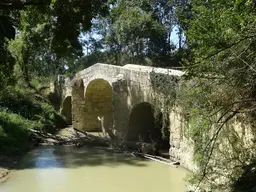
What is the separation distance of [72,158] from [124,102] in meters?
2.86

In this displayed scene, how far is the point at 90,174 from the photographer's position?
9.96 m

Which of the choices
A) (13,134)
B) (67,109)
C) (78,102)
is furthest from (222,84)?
(67,109)

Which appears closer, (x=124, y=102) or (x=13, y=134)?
(x=13, y=134)

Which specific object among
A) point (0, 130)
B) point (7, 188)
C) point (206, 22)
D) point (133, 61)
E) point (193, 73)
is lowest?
point (7, 188)

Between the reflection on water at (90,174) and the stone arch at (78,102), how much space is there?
615cm

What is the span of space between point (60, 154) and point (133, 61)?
562 inches

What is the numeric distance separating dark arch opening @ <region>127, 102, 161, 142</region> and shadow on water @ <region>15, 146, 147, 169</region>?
1.27 meters

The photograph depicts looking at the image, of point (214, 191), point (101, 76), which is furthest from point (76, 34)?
point (101, 76)

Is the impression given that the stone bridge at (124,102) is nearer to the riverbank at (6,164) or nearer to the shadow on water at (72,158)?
the shadow on water at (72,158)

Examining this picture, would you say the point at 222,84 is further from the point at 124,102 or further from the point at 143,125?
the point at 143,125

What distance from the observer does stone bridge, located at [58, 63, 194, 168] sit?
36.6 feet

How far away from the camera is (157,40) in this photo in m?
24.2

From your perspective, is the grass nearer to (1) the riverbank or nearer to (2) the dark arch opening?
(1) the riverbank

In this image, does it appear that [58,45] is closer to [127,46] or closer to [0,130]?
[0,130]
